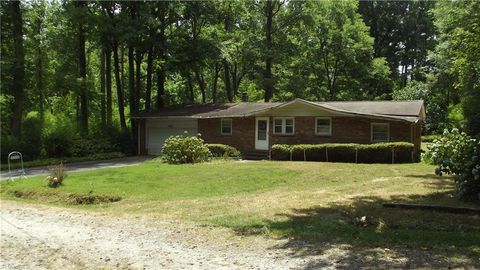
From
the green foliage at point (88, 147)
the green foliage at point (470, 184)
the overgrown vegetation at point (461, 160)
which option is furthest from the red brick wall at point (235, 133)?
the green foliage at point (470, 184)

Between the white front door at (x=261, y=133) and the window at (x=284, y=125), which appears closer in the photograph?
the window at (x=284, y=125)

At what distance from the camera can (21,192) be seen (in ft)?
52.8

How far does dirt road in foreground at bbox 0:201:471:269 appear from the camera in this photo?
6.59m

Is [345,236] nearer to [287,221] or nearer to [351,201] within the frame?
[287,221]

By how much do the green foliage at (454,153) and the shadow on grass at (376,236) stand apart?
5.29ft

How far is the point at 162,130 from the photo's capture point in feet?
105

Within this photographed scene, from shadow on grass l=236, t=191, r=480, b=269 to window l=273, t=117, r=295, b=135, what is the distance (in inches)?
633

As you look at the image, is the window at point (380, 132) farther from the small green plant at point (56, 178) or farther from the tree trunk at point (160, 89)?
the tree trunk at point (160, 89)

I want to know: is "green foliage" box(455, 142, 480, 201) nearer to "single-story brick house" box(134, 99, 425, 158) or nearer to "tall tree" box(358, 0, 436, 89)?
"single-story brick house" box(134, 99, 425, 158)

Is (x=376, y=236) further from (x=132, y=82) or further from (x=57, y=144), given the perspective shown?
(x=132, y=82)

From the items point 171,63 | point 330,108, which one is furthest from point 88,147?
point 330,108

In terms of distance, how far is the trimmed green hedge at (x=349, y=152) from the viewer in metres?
21.1

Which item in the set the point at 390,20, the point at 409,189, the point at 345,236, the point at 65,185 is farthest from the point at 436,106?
the point at 345,236

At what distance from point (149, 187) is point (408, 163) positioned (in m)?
11.6
